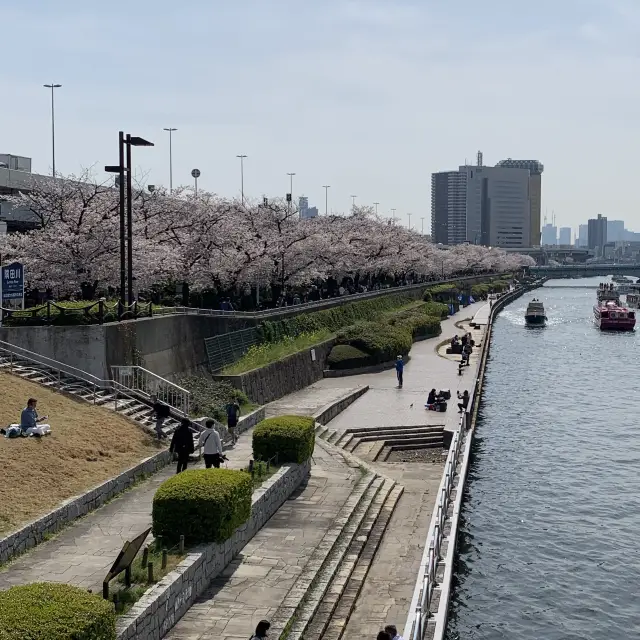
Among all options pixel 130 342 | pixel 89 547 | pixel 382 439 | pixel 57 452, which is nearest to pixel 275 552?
pixel 89 547

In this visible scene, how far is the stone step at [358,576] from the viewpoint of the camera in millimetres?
15516

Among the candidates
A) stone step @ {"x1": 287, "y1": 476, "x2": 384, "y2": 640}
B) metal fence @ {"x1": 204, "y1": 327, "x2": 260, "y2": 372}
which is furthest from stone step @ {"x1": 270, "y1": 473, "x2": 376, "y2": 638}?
metal fence @ {"x1": 204, "y1": 327, "x2": 260, "y2": 372}

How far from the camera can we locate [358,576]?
18.1m

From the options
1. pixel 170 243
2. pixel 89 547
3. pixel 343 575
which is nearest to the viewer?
pixel 89 547

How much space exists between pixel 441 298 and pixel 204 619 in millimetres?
104717

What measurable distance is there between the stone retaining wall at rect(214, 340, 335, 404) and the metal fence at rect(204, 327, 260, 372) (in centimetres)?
174

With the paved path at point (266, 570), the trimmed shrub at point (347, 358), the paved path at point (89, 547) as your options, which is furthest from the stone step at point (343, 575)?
the trimmed shrub at point (347, 358)

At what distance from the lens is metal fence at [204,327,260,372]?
37594 mm

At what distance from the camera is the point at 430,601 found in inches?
661

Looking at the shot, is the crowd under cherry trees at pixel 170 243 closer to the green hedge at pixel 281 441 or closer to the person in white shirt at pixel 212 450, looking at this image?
the green hedge at pixel 281 441

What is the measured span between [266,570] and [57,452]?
247 inches

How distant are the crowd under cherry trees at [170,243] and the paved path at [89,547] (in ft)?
55.6

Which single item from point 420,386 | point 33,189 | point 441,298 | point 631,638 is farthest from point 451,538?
point 441,298

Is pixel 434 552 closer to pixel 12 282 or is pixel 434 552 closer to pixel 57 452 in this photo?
pixel 57 452
